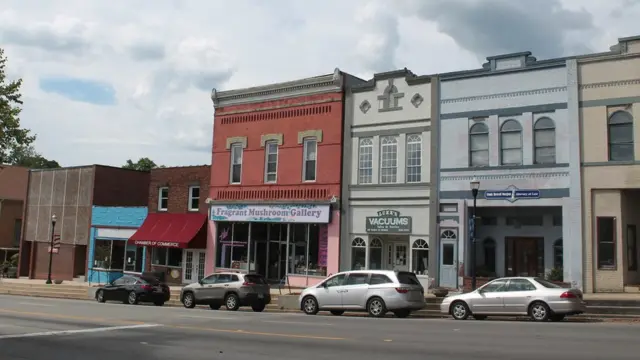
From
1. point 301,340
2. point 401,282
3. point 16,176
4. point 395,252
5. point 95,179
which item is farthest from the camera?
point 16,176

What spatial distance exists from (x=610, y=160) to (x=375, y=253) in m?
10.5

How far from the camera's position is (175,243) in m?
34.0

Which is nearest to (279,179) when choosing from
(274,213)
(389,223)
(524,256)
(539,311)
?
(274,213)

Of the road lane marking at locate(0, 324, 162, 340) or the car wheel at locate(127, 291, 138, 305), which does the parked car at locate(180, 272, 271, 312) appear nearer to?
the car wheel at locate(127, 291, 138, 305)

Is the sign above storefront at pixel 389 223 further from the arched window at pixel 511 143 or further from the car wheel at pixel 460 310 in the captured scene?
the car wheel at pixel 460 310

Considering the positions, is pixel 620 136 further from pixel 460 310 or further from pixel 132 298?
pixel 132 298

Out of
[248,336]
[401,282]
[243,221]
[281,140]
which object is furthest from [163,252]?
[248,336]

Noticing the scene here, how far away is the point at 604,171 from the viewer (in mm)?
23500

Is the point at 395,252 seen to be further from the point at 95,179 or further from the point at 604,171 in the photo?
the point at 95,179

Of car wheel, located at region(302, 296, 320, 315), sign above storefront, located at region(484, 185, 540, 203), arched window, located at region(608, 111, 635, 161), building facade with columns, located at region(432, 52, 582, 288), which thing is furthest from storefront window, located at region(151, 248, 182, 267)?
arched window, located at region(608, 111, 635, 161)

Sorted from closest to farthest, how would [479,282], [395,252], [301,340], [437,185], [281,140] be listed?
[301,340] < [479,282] < [437,185] < [395,252] < [281,140]

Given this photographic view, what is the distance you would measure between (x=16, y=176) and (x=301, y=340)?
49532 mm

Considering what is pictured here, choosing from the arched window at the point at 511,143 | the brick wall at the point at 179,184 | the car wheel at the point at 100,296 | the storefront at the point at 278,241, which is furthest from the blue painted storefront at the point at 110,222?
the arched window at the point at 511,143

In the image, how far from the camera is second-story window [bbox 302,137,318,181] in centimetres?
3084
